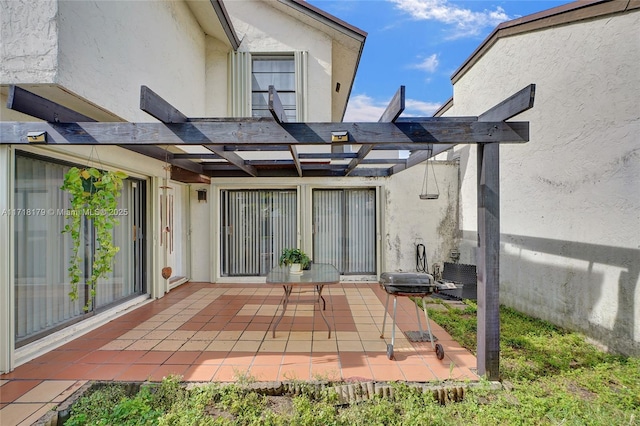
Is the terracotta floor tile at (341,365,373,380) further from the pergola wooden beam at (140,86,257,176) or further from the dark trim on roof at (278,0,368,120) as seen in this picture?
the dark trim on roof at (278,0,368,120)

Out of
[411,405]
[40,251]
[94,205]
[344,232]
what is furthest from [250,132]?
[344,232]

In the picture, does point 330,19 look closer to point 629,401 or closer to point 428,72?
point 629,401

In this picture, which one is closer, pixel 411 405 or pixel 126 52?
pixel 411 405

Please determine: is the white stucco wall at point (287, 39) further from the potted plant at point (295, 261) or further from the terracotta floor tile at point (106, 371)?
the terracotta floor tile at point (106, 371)

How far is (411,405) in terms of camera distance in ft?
8.32

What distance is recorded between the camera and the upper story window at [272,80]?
6.82 m

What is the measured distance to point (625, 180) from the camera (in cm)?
331

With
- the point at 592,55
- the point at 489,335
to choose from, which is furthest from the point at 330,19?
the point at 489,335

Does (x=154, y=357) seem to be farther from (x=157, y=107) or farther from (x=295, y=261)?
(x=157, y=107)

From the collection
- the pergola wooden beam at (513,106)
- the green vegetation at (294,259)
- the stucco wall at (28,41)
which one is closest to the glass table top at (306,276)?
the green vegetation at (294,259)

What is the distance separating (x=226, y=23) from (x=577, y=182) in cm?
663

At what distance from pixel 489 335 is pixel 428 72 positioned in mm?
13325

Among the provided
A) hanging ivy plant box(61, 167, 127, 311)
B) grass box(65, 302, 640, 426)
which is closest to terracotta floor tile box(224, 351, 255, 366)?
grass box(65, 302, 640, 426)

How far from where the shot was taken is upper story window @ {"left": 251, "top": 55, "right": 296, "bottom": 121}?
6820mm
